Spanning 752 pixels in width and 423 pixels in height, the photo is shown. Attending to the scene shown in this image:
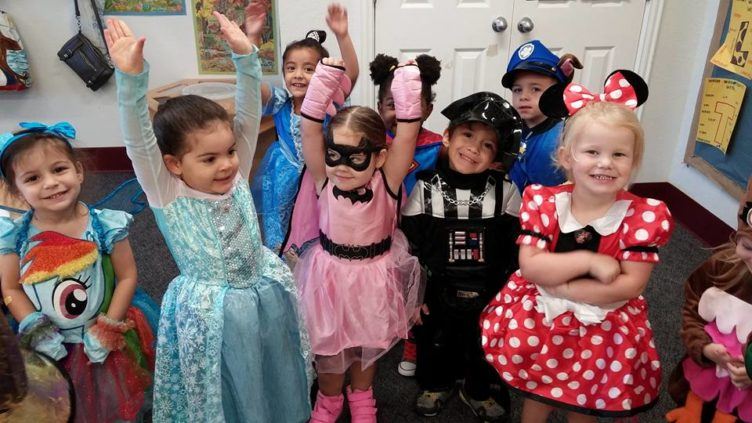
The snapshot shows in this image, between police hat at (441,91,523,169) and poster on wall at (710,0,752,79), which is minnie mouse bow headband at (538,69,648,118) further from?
poster on wall at (710,0,752,79)

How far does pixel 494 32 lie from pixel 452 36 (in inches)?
8.7

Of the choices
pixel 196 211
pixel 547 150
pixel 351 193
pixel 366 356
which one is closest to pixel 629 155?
pixel 547 150

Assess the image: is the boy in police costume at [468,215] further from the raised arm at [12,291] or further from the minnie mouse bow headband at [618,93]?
the raised arm at [12,291]

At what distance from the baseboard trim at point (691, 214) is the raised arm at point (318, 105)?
212cm

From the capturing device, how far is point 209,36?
11.4 ft

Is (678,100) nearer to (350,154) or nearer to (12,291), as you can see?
(350,154)

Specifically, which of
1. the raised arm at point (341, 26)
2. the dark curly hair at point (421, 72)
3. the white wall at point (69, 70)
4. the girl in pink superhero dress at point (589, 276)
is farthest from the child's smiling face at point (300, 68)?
the white wall at point (69, 70)

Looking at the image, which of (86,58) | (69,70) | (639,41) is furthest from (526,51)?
(69,70)

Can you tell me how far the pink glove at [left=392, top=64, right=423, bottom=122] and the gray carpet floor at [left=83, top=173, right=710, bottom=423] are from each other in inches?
34.0

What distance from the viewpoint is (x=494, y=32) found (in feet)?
10.1

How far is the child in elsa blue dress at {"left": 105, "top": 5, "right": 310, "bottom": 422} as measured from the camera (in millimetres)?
1397

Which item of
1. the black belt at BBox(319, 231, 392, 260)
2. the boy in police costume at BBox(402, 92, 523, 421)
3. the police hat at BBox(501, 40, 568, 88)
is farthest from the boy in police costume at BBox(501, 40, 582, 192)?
the black belt at BBox(319, 231, 392, 260)

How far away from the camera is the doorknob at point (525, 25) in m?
3.01

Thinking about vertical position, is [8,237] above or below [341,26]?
below
